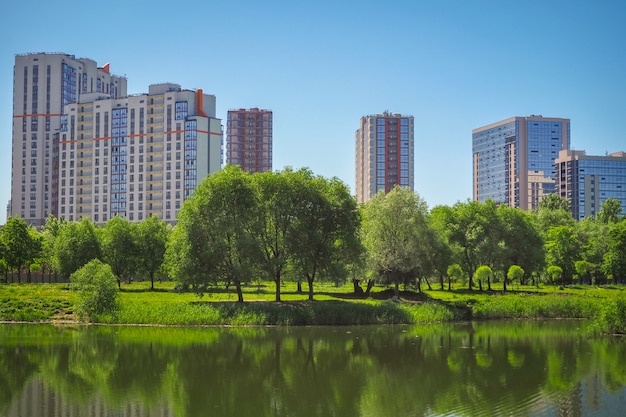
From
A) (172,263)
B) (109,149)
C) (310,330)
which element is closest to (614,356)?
(310,330)

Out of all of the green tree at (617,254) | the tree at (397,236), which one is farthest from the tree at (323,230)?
the green tree at (617,254)

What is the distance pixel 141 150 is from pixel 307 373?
506 feet

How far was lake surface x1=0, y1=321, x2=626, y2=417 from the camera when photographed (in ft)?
93.8

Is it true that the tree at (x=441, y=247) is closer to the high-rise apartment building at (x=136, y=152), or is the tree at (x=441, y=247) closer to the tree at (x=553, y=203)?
the tree at (x=553, y=203)

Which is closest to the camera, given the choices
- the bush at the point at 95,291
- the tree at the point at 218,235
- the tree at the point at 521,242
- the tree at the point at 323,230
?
the bush at the point at 95,291

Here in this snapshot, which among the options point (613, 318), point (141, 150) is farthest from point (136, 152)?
point (613, 318)

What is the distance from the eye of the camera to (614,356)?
137ft

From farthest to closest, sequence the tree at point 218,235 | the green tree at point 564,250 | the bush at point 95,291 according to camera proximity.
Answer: the green tree at point 564,250 < the tree at point 218,235 < the bush at point 95,291

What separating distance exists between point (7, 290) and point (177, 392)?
53.3 metres

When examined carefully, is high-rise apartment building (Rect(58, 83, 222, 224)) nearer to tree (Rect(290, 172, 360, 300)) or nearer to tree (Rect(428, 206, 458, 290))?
tree (Rect(428, 206, 458, 290))

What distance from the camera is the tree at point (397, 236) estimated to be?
74.4 m

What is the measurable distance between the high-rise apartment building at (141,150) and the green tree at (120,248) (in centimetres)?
8014

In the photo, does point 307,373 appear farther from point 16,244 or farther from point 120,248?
point 16,244

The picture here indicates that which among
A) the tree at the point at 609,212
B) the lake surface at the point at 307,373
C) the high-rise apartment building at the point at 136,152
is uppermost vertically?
the high-rise apartment building at the point at 136,152
